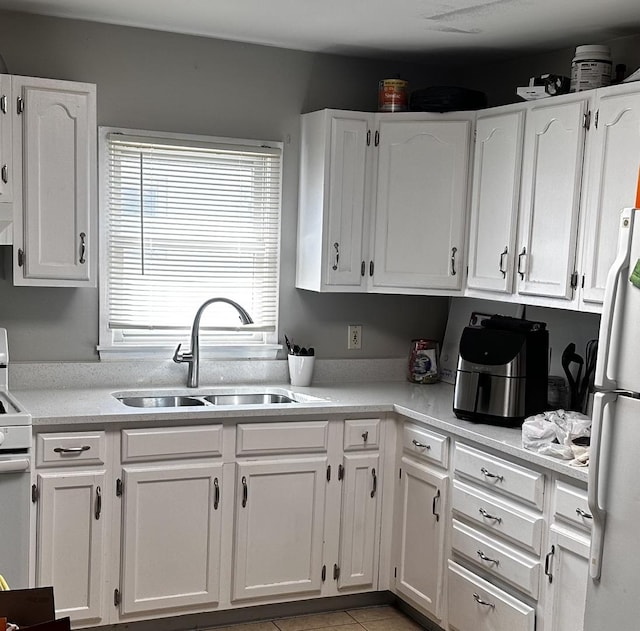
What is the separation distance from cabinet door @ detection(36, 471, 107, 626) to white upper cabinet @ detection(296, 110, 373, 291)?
1.34 meters

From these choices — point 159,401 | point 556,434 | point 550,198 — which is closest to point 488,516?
point 556,434

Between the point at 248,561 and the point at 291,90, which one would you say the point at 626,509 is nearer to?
the point at 248,561

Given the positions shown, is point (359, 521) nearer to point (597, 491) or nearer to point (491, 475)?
point (491, 475)

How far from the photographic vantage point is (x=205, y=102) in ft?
12.8

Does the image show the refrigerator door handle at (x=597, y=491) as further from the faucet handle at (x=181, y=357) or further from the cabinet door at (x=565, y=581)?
the faucet handle at (x=181, y=357)

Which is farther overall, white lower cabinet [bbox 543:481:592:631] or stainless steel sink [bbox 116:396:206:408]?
stainless steel sink [bbox 116:396:206:408]

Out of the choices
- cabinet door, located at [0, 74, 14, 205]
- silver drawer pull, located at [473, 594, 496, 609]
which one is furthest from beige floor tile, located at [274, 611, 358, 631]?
cabinet door, located at [0, 74, 14, 205]

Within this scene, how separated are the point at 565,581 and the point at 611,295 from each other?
96 centimetres

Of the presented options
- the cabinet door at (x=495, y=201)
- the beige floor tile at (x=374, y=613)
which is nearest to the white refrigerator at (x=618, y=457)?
the cabinet door at (x=495, y=201)

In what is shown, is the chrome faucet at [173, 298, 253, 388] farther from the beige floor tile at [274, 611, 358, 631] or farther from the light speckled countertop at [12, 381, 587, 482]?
the beige floor tile at [274, 611, 358, 631]

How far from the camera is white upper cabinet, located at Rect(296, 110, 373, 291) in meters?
3.89

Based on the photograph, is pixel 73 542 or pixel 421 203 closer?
pixel 73 542

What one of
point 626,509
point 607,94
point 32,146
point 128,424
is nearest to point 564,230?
point 607,94

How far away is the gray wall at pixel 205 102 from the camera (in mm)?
3656
